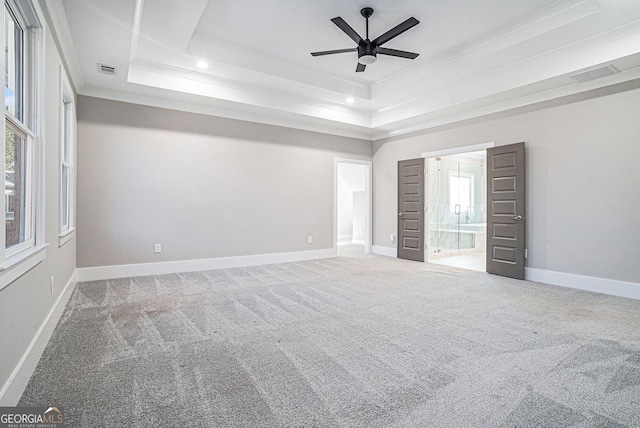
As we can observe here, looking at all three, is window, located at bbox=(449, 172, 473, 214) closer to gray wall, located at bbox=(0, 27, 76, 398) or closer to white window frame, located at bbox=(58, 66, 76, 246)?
white window frame, located at bbox=(58, 66, 76, 246)

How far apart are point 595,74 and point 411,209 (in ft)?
11.1

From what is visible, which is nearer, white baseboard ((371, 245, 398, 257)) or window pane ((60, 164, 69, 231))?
window pane ((60, 164, 69, 231))

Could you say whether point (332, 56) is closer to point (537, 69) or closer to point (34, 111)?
point (537, 69)

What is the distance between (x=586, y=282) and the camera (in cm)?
426

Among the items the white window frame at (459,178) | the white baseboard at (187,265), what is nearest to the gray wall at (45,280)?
the white baseboard at (187,265)

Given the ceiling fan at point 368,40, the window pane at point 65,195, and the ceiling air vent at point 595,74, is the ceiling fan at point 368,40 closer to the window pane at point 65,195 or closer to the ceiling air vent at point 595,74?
the ceiling air vent at point 595,74

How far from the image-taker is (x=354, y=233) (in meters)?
9.79

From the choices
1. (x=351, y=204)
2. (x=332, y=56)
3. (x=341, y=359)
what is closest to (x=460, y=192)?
(x=351, y=204)

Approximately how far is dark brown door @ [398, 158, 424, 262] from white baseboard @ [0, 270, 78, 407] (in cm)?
548

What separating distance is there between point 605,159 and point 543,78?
1260 millimetres

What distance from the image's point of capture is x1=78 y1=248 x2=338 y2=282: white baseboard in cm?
459

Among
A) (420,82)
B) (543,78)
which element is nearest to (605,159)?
(543,78)

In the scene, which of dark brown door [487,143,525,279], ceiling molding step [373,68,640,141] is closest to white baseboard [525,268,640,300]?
dark brown door [487,143,525,279]

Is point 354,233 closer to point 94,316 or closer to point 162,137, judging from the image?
point 162,137
